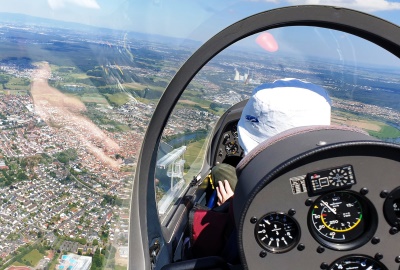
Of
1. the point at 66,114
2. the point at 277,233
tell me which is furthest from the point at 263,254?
the point at 66,114

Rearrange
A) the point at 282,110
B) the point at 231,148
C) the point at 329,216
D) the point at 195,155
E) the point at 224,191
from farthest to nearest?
the point at 231,148
the point at 195,155
the point at 224,191
the point at 282,110
the point at 329,216

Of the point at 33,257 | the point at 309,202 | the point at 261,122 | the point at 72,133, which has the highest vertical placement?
the point at 261,122

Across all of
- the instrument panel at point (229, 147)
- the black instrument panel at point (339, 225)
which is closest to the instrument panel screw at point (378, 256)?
the black instrument panel at point (339, 225)

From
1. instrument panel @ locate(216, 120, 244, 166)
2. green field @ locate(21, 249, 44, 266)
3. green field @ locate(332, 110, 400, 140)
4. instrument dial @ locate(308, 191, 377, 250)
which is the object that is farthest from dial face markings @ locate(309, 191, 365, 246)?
instrument panel @ locate(216, 120, 244, 166)

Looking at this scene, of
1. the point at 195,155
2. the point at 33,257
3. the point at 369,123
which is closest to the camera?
the point at 33,257

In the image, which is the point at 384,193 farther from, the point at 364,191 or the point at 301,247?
the point at 301,247

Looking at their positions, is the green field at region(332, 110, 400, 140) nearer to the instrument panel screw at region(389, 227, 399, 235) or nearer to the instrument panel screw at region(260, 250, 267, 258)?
the instrument panel screw at region(389, 227, 399, 235)

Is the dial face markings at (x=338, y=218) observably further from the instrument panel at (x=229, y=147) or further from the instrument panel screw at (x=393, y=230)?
the instrument panel at (x=229, y=147)
